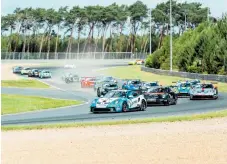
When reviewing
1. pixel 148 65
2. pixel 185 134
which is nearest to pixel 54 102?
pixel 185 134

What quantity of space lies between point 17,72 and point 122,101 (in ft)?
267

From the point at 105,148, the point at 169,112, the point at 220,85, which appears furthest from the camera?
the point at 220,85

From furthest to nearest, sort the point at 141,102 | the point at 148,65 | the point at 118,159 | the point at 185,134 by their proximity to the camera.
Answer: the point at 148,65 < the point at 141,102 < the point at 185,134 < the point at 118,159

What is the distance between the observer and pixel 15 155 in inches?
706

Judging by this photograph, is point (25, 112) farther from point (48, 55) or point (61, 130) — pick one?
point (48, 55)

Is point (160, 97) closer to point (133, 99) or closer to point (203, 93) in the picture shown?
point (133, 99)

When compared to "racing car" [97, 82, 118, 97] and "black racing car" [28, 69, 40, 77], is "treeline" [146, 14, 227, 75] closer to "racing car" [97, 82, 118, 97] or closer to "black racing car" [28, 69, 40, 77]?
"black racing car" [28, 69, 40, 77]

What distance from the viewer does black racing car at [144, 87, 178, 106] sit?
42.8 meters

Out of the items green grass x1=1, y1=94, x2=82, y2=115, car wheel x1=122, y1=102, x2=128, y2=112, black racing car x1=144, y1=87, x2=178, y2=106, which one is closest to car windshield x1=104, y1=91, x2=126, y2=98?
car wheel x1=122, y1=102, x2=128, y2=112

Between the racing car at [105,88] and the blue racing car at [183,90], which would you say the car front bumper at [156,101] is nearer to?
the blue racing car at [183,90]

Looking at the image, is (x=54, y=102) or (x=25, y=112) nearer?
(x=25, y=112)

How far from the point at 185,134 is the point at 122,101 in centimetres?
1535

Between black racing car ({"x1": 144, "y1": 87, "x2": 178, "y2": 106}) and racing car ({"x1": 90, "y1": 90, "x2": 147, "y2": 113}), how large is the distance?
382 cm

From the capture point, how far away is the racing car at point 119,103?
37.4 m
